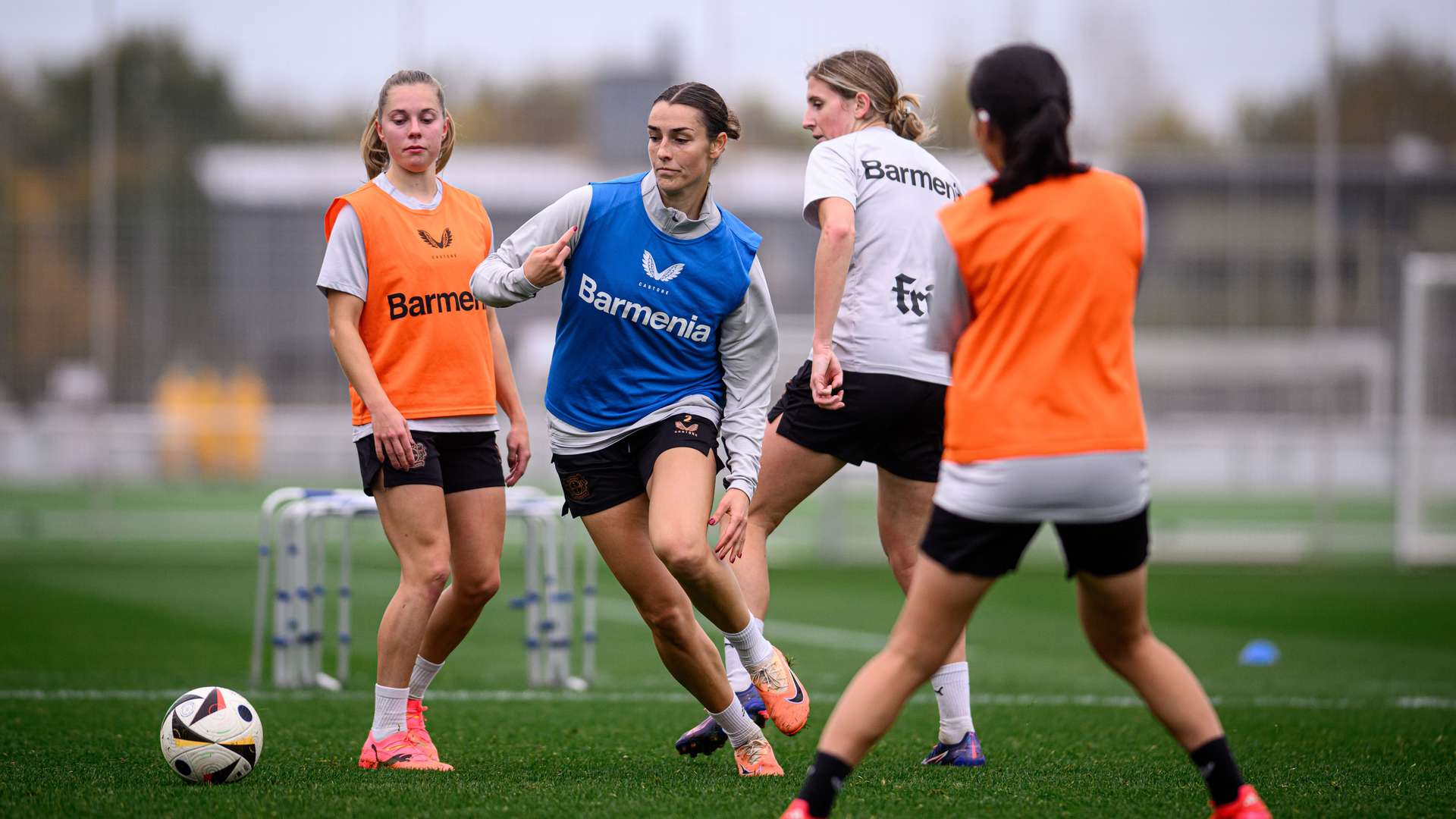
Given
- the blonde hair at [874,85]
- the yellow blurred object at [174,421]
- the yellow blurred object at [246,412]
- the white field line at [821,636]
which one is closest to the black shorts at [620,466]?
the blonde hair at [874,85]

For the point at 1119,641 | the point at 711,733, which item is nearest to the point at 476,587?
the point at 711,733

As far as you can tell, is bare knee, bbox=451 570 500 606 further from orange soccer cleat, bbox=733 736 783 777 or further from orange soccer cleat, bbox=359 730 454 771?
orange soccer cleat, bbox=733 736 783 777

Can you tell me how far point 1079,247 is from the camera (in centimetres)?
331

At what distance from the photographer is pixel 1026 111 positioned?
3393mm

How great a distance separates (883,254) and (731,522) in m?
1.09

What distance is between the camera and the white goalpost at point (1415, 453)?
15.7 metres

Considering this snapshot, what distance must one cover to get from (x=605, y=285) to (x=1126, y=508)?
70.9 inches

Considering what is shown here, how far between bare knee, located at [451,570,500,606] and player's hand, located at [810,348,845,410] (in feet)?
4.01

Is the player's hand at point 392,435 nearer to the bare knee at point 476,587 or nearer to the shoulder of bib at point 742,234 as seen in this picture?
the bare knee at point 476,587

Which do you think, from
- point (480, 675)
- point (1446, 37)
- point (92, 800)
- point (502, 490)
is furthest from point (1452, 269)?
point (92, 800)

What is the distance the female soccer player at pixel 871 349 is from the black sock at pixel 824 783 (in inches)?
54.9

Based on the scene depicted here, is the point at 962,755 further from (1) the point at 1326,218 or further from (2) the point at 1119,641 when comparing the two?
(1) the point at 1326,218

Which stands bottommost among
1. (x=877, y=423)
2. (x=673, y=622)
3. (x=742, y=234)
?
(x=673, y=622)

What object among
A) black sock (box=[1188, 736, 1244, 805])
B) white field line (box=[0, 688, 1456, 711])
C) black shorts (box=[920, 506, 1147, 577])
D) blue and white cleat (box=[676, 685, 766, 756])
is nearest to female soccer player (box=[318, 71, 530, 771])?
blue and white cleat (box=[676, 685, 766, 756])
